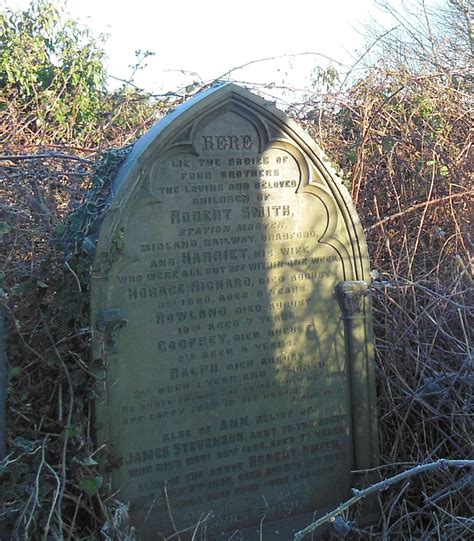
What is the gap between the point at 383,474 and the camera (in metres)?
3.96

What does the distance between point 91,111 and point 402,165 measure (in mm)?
3774

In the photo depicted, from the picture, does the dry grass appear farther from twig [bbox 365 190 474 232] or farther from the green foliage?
the green foliage

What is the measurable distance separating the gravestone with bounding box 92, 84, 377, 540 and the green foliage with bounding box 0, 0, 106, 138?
3.90 meters

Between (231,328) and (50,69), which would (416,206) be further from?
(50,69)

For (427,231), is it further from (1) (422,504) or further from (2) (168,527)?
(2) (168,527)

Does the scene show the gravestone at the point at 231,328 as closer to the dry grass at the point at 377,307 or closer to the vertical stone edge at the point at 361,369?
the vertical stone edge at the point at 361,369

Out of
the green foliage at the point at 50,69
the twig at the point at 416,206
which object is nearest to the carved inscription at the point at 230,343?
the twig at the point at 416,206

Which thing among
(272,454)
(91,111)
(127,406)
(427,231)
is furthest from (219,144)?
(91,111)

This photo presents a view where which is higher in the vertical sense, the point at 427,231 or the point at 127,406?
the point at 427,231

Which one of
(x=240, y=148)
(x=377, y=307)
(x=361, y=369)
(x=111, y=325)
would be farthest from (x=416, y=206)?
(x=111, y=325)

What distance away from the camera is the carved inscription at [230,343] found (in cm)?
327

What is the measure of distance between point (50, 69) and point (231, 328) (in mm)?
5939

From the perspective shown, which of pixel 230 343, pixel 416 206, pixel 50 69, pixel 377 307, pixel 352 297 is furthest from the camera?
pixel 50 69

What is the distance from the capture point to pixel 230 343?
3475 mm
